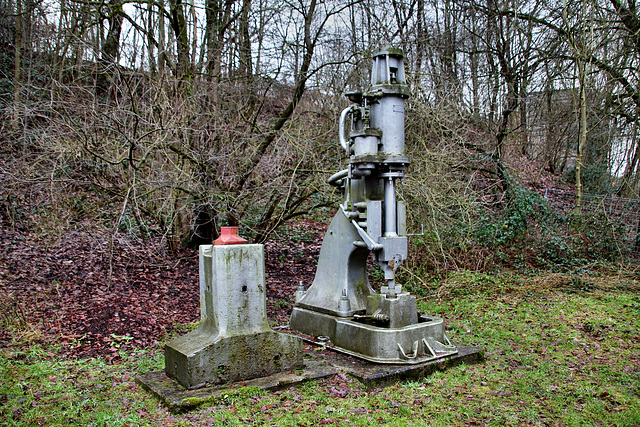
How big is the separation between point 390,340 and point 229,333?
1716 millimetres

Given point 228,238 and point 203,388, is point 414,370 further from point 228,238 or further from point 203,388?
point 228,238

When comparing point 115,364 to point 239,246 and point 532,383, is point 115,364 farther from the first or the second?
point 532,383

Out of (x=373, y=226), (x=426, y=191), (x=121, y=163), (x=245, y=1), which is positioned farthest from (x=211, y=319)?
(x=245, y=1)

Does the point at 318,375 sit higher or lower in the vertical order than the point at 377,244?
lower

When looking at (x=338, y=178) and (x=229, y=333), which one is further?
(x=338, y=178)

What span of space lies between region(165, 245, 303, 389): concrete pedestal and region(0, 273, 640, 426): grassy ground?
1.02ft

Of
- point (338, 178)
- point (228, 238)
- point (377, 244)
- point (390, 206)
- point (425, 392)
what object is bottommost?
point (425, 392)

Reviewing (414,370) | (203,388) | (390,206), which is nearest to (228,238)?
(203,388)

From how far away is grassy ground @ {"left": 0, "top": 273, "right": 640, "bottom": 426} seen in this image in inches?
175

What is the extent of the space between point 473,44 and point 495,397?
12.1m

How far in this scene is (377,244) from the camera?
5926 millimetres

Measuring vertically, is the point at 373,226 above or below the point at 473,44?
below

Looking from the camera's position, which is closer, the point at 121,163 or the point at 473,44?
the point at 121,163

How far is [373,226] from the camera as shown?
6.01m
